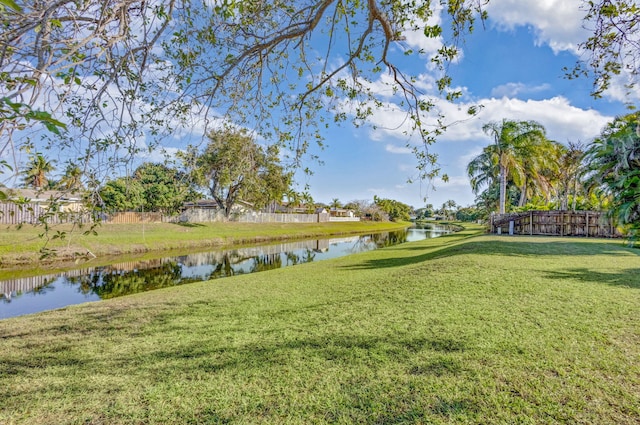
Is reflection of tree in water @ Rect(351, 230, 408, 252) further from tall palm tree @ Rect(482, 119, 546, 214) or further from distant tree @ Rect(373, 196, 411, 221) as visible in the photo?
distant tree @ Rect(373, 196, 411, 221)

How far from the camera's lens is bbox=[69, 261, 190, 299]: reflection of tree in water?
10148 mm

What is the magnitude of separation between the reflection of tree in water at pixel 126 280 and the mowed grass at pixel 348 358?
3.84 metres

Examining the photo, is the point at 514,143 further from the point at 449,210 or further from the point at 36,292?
the point at 449,210

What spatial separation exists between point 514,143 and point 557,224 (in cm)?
760

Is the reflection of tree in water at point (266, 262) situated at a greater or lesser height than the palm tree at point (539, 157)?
lesser

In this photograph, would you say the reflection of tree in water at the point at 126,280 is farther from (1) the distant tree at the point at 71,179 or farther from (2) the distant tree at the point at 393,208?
(2) the distant tree at the point at 393,208

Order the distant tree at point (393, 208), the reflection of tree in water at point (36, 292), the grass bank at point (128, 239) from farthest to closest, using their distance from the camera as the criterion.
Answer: the distant tree at point (393, 208) < the grass bank at point (128, 239) < the reflection of tree in water at point (36, 292)

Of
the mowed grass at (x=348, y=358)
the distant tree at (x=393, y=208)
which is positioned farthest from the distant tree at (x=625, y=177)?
the distant tree at (x=393, y=208)

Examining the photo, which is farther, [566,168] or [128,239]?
[566,168]

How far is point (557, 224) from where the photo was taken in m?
19.0

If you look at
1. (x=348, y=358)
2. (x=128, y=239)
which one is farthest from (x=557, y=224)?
(x=128, y=239)

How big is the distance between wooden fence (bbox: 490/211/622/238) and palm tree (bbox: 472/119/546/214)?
9.26 feet

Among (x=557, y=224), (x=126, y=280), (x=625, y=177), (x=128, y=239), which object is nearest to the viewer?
(x=625, y=177)

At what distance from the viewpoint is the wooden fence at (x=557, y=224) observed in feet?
58.1
